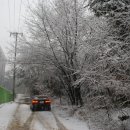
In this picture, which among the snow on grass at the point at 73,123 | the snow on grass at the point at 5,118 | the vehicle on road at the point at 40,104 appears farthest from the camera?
the vehicle on road at the point at 40,104

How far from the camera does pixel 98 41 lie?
13641 millimetres

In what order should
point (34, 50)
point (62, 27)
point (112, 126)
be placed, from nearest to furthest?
point (112, 126) → point (62, 27) → point (34, 50)

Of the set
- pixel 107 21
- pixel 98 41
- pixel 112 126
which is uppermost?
pixel 107 21

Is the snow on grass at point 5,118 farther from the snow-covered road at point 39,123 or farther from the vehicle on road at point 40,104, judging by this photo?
the vehicle on road at point 40,104

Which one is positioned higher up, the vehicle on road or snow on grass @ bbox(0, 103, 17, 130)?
the vehicle on road

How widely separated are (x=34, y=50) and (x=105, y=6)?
42.9ft

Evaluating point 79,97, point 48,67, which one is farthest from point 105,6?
point 48,67

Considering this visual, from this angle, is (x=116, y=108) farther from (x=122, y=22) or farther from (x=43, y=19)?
(x=43, y=19)

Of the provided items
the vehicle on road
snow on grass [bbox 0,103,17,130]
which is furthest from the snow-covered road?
the vehicle on road

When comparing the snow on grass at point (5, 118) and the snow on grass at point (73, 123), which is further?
the snow on grass at point (5, 118)

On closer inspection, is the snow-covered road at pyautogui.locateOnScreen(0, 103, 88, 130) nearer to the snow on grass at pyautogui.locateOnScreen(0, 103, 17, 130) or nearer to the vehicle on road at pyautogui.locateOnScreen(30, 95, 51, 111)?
the snow on grass at pyautogui.locateOnScreen(0, 103, 17, 130)

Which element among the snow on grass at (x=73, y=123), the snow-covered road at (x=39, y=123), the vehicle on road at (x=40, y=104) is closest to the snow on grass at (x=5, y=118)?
the snow-covered road at (x=39, y=123)

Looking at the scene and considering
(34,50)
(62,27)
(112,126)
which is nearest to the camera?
(112,126)

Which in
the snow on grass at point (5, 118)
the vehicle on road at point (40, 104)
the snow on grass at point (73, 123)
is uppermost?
the vehicle on road at point (40, 104)
